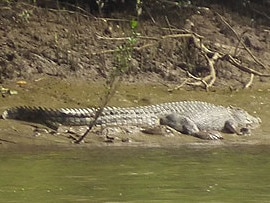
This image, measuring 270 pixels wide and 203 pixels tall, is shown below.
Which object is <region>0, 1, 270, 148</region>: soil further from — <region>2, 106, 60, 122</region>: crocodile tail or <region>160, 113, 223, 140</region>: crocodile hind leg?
<region>2, 106, 60, 122</region>: crocodile tail

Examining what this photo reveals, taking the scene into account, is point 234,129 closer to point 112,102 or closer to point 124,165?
point 112,102

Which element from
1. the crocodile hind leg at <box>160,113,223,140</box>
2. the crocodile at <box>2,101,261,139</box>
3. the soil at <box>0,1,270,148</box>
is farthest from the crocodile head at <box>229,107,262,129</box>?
the soil at <box>0,1,270,148</box>

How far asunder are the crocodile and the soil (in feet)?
3.05

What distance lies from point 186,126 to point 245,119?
3.00 ft

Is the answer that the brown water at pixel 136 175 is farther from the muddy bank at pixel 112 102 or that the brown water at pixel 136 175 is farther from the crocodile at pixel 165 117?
the crocodile at pixel 165 117

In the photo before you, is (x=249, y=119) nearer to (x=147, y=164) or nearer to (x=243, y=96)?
(x=243, y=96)

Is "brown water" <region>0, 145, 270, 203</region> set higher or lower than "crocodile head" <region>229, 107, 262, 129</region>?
higher

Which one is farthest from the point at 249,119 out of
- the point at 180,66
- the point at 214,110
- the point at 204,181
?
the point at 204,181

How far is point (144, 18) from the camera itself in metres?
15.9

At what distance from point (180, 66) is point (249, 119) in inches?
94.4

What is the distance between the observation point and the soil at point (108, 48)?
1382 cm

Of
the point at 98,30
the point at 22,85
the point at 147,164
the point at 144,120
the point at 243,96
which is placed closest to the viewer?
the point at 147,164

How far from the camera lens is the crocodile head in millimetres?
12656

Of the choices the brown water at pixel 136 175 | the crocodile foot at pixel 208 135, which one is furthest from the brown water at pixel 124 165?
the crocodile foot at pixel 208 135
